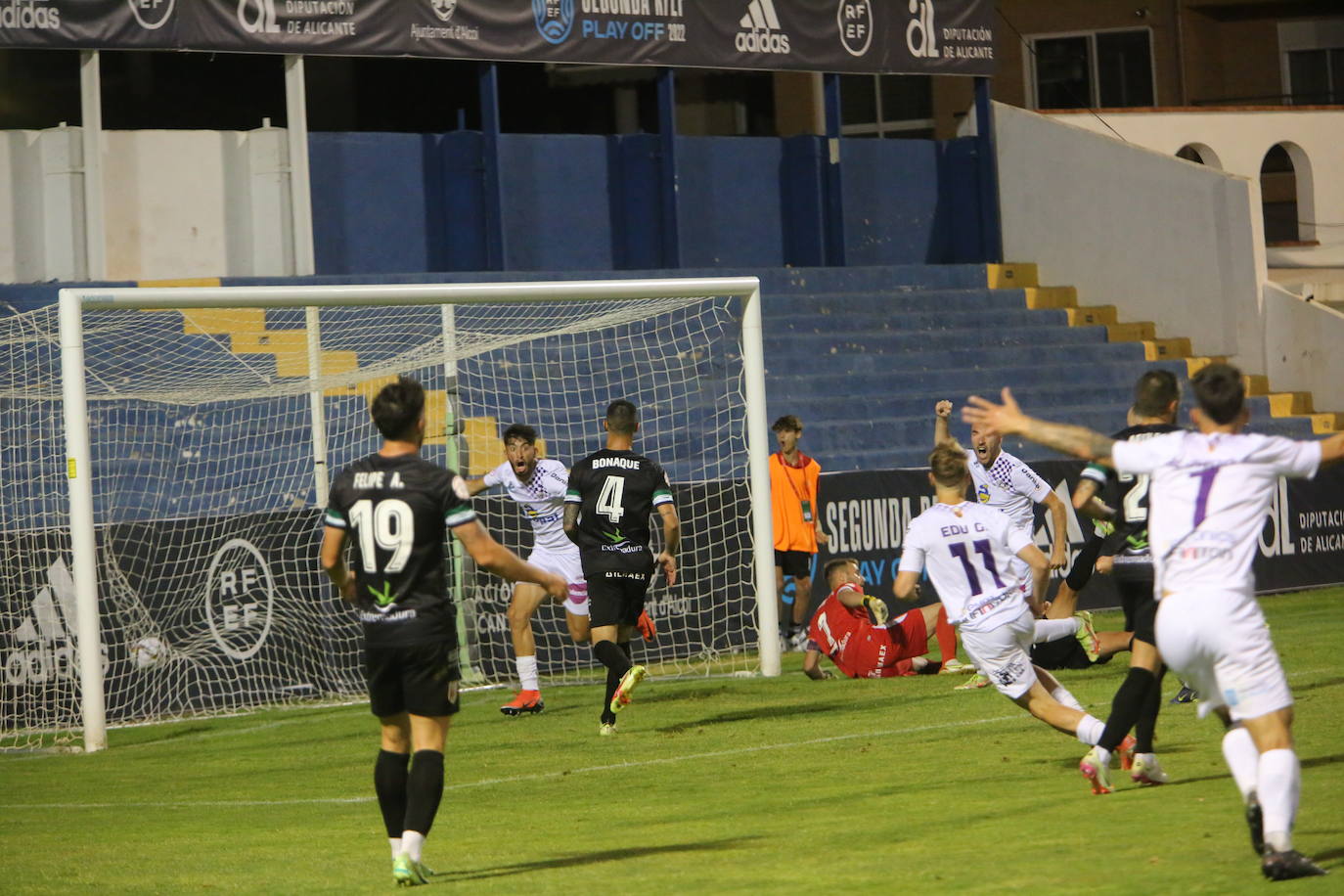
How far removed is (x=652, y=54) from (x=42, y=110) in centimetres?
730

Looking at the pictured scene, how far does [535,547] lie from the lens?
13484mm

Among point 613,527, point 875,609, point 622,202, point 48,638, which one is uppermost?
point 622,202

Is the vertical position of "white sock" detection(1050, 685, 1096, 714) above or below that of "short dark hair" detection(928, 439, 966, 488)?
below

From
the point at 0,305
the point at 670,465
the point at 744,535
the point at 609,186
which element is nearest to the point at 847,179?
the point at 609,186

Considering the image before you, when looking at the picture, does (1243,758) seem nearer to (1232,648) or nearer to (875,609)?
(1232,648)

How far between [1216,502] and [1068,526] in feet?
39.4

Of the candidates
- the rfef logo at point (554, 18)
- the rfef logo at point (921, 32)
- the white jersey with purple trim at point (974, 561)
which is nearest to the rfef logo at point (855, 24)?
the rfef logo at point (921, 32)

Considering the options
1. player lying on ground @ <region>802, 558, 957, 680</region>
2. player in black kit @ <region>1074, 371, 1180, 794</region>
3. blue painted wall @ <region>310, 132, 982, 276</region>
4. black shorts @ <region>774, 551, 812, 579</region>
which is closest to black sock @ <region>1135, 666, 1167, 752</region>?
player in black kit @ <region>1074, 371, 1180, 794</region>

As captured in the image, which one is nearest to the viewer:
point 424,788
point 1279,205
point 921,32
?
point 424,788

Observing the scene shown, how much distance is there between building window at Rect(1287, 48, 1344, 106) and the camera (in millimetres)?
31547

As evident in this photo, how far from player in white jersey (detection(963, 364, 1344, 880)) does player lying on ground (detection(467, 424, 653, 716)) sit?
727 cm

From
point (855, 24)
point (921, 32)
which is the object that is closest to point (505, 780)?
point (855, 24)

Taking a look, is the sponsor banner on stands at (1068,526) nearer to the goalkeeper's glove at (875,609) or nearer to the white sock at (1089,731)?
the goalkeeper's glove at (875,609)

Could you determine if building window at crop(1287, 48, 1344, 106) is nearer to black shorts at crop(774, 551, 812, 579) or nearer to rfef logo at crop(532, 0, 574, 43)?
rfef logo at crop(532, 0, 574, 43)
